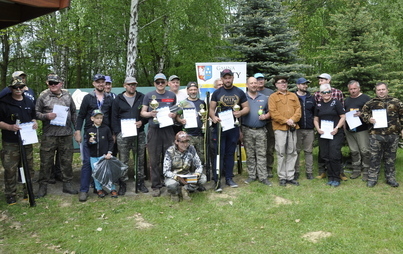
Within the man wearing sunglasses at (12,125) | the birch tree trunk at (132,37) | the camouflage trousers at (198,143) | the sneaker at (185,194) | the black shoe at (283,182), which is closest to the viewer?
the man wearing sunglasses at (12,125)

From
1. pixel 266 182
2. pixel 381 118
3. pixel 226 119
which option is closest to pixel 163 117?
pixel 226 119

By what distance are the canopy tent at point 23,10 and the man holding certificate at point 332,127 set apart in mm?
5024

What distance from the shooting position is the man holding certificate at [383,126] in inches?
249

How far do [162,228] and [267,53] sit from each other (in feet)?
21.7

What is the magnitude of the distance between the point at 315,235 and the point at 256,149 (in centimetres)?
254

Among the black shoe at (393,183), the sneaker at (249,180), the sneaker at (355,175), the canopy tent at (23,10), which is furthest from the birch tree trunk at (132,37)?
the black shoe at (393,183)

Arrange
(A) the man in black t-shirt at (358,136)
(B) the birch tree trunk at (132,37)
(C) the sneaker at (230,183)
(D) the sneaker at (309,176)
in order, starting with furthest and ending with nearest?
(B) the birch tree trunk at (132,37)
(D) the sneaker at (309,176)
(A) the man in black t-shirt at (358,136)
(C) the sneaker at (230,183)

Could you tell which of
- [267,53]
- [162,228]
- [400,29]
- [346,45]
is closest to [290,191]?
[162,228]

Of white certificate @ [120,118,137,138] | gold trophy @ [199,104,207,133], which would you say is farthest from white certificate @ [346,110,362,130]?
white certificate @ [120,118,137,138]

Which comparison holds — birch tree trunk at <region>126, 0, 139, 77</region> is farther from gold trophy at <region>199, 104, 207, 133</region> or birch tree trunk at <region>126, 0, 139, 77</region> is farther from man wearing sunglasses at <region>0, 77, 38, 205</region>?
gold trophy at <region>199, 104, 207, 133</region>

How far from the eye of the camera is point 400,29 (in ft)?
46.9

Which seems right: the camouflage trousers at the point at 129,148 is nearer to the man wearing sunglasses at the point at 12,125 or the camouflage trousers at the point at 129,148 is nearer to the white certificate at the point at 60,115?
the white certificate at the point at 60,115

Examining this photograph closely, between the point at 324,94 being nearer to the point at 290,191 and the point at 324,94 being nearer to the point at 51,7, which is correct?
the point at 290,191

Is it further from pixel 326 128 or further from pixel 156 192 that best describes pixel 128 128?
pixel 326 128
